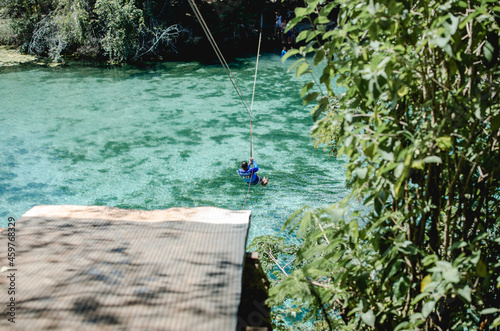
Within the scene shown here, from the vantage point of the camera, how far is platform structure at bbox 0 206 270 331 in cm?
203

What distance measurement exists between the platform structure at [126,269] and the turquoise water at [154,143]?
18.3 feet

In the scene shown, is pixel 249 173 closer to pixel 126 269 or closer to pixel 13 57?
pixel 126 269

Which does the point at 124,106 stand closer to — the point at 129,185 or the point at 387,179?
the point at 129,185

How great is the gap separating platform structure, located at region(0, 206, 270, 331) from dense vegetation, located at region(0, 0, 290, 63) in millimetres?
16990

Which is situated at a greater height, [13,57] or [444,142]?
[444,142]

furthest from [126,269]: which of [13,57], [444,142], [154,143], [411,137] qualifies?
[13,57]

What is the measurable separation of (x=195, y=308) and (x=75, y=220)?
4.59 ft

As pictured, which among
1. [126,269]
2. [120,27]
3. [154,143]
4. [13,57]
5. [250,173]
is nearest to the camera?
[126,269]

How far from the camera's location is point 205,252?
256cm

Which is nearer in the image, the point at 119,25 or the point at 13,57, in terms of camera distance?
the point at 119,25

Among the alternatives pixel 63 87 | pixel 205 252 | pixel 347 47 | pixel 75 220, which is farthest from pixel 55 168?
pixel 347 47

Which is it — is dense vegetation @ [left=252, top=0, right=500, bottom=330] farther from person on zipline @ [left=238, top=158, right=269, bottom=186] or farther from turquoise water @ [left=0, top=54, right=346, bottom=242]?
turquoise water @ [left=0, top=54, right=346, bottom=242]

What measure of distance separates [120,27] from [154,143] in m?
8.34

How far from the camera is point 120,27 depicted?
18.1 meters
